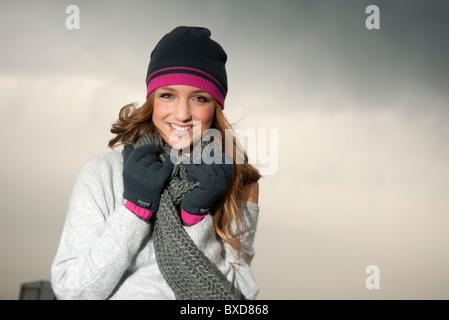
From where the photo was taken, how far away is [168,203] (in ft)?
4.83

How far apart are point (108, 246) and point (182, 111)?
0.56 m

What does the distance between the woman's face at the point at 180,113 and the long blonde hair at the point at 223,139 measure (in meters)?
0.06

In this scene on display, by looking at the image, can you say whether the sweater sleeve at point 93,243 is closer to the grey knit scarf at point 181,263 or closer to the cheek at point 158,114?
the grey knit scarf at point 181,263

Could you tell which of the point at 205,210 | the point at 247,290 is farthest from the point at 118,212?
the point at 247,290

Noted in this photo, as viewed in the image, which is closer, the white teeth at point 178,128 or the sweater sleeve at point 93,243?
the sweater sleeve at point 93,243

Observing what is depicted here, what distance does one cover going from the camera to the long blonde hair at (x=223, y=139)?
1.71 metres

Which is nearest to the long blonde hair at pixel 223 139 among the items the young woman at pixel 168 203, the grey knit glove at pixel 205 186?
the young woman at pixel 168 203

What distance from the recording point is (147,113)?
1.73 metres

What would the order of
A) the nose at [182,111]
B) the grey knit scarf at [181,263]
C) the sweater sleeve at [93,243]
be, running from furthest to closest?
the nose at [182,111], the grey knit scarf at [181,263], the sweater sleeve at [93,243]

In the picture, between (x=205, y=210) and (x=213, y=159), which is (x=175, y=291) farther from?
(x=213, y=159)

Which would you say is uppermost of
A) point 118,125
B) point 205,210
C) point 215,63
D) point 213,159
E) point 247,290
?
point 215,63

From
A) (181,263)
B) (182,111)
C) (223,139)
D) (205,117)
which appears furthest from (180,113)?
(181,263)
